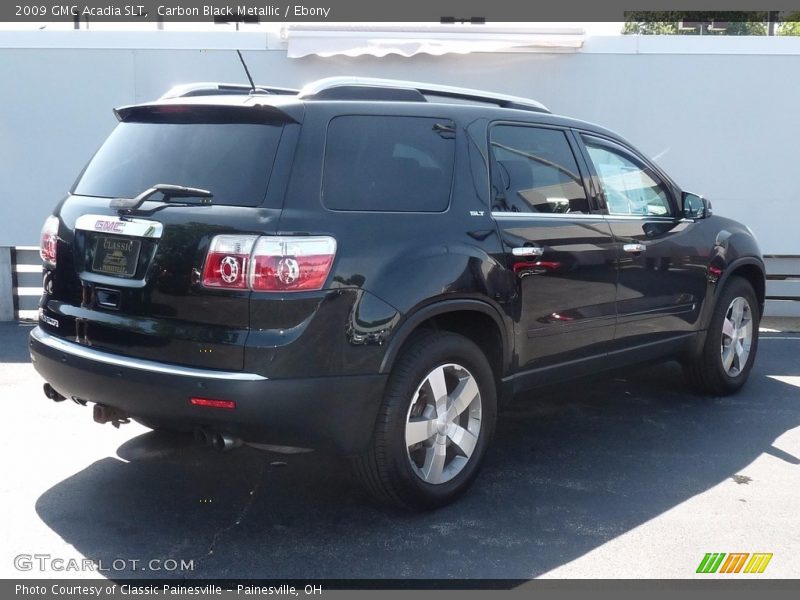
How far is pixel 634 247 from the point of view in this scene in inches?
206

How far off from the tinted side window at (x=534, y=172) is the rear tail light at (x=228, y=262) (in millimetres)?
1387

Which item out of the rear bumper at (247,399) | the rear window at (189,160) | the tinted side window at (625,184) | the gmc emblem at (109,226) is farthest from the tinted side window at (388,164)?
the tinted side window at (625,184)

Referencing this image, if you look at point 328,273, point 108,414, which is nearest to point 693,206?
point 328,273

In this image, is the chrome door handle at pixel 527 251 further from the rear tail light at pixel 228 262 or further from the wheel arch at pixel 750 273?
the wheel arch at pixel 750 273

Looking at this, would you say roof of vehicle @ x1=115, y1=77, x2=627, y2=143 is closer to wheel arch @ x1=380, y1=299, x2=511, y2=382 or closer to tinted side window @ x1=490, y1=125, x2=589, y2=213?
tinted side window @ x1=490, y1=125, x2=589, y2=213

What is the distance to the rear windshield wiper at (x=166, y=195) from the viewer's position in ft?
12.1

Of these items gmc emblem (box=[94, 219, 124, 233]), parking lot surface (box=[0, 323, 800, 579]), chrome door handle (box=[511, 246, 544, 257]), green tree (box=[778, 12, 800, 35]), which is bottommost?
parking lot surface (box=[0, 323, 800, 579])

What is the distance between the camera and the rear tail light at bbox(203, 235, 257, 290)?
11.4ft

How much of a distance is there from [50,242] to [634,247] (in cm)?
317

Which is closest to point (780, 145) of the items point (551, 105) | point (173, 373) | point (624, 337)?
point (551, 105)

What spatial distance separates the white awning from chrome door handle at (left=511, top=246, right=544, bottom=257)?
5016mm

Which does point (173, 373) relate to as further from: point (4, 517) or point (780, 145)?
point (780, 145)

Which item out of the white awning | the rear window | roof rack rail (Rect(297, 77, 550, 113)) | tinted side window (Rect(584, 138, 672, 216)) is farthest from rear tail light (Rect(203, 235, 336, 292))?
the white awning

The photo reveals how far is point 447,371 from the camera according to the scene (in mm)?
4148
